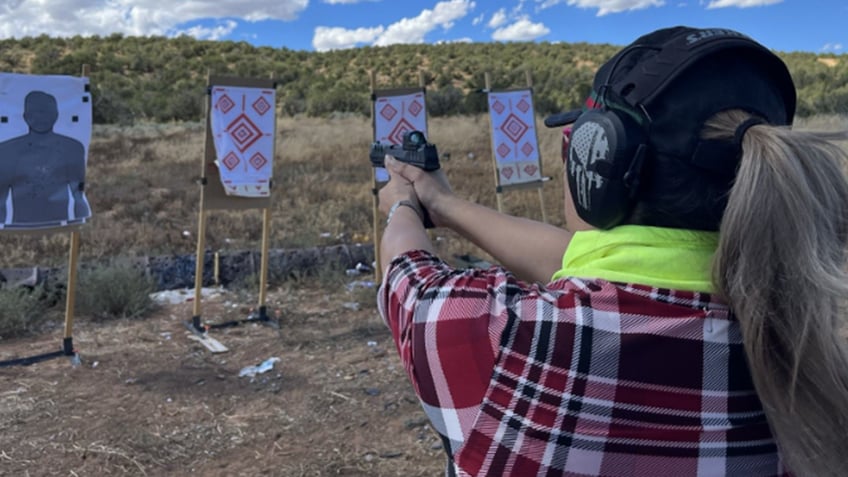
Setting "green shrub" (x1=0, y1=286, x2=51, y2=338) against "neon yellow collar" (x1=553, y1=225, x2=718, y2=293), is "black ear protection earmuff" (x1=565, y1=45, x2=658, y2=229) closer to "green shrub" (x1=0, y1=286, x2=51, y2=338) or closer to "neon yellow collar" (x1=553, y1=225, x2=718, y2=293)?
"neon yellow collar" (x1=553, y1=225, x2=718, y2=293)

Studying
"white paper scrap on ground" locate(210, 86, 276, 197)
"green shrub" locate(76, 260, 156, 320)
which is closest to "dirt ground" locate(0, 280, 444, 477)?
"green shrub" locate(76, 260, 156, 320)

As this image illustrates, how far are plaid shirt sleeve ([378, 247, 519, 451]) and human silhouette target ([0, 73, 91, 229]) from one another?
12.8ft

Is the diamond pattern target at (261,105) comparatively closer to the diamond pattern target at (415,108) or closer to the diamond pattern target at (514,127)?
the diamond pattern target at (415,108)

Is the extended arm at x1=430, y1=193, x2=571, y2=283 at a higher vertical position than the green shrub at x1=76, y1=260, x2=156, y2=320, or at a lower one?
higher

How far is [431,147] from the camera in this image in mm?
1478

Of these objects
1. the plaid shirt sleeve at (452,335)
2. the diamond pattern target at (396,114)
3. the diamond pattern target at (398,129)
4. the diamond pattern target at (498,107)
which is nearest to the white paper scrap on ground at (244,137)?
the diamond pattern target at (396,114)

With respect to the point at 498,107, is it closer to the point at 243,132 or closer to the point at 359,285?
the point at 359,285

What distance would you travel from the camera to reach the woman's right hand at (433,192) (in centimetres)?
138

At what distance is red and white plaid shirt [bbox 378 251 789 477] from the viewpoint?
2.60ft

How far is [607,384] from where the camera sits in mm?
793

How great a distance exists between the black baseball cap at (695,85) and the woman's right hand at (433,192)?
1.75 feet

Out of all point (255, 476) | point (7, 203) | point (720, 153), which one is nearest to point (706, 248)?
point (720, 153)

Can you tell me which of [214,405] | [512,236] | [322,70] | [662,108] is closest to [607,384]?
[662,108]

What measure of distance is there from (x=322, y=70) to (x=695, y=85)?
31.1 meters
